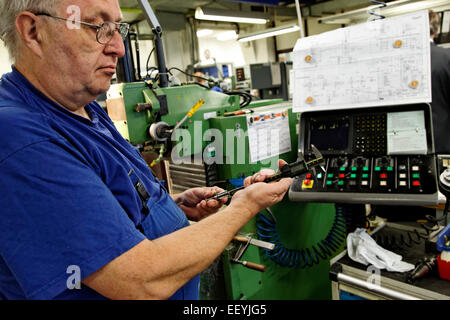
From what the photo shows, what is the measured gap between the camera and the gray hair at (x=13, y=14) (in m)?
0.66

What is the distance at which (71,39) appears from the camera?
68 cm

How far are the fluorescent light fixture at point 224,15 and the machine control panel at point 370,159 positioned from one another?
3.39 m

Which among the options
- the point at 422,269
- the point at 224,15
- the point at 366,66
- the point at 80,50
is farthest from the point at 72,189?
the point at 224,15

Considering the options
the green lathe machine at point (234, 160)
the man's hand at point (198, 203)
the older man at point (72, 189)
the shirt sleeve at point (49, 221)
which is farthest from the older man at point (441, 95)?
the shirt sleeve at point (49, 221)

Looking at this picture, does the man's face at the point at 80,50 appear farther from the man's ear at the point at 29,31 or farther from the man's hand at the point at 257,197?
the man's hand at the point at 257,197

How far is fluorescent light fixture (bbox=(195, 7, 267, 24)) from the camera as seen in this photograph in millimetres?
4506

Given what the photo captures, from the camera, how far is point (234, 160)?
1588 millimetres

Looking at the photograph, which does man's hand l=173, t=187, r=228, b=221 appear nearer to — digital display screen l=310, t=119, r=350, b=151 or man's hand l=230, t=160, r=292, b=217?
man's hand l=230, t=160, r=292, b=217

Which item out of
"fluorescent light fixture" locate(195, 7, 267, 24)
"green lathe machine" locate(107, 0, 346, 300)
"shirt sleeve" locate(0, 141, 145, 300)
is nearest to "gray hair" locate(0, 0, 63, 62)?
"shirt sleeve" locate(0, 141, 145, 300)

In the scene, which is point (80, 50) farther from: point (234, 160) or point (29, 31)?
point (234, 160)

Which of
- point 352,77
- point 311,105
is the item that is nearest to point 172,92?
point 311,105

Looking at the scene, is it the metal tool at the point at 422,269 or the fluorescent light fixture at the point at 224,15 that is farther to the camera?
the fluorescent light fixture at the point at 224,15
